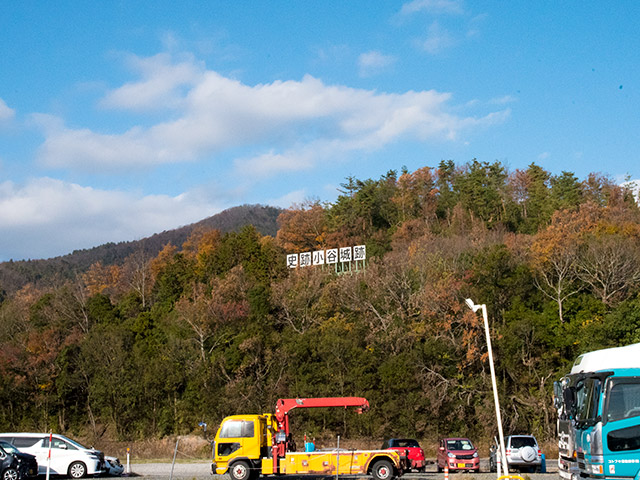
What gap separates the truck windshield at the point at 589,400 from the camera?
16219 mm

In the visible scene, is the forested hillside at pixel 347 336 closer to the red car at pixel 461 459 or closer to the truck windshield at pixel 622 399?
the red car at pixel 461 459

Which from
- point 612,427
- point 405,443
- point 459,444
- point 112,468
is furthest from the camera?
point 405,443

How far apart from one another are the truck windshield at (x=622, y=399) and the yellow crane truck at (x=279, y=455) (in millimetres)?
9069

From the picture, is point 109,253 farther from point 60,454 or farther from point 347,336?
point 60,454

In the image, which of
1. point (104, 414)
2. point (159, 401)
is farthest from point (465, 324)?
point (104, 414)

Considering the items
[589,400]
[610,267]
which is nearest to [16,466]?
[589,400]

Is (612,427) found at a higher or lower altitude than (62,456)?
higher

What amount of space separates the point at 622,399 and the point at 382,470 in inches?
377

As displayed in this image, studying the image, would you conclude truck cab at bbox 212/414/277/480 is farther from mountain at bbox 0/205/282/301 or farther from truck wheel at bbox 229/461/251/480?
mountain at bbox 0/205/282/301

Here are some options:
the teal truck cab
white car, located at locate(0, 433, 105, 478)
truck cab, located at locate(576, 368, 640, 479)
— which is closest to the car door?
white car, located at locate(0, 433, 105, 478)

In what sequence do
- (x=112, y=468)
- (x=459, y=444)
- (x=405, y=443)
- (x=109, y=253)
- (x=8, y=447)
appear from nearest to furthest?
(x=8, y=447)
(x=112, y=468)
(x=459, y=444)
(x=405, y=443)
(x=109, y=253)

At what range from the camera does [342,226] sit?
8088 centimetres

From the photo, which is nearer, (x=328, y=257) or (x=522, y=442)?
(x=522, y=442)

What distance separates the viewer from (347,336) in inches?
A: 2178
